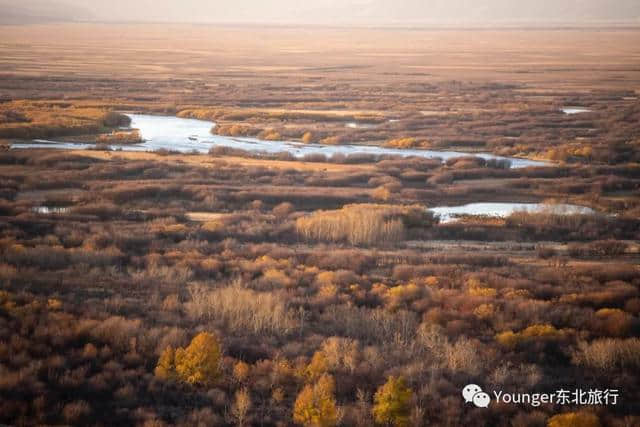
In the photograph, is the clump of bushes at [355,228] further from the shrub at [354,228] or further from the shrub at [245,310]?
the shrub at [245,310]

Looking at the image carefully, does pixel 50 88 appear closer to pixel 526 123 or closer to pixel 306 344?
pixel 526 123

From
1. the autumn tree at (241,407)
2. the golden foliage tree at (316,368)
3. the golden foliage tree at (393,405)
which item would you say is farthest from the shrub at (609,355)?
the autumn tree at (241,407)

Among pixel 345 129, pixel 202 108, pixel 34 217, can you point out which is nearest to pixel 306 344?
pixel 34 217

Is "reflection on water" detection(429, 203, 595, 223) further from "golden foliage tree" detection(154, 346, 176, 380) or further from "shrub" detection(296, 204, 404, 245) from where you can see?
"golden foliage tree" detection(154, 346, 176, 380)

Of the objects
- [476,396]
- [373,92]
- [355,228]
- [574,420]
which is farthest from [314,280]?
[373,92]

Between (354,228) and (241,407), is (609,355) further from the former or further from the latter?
(354,228)

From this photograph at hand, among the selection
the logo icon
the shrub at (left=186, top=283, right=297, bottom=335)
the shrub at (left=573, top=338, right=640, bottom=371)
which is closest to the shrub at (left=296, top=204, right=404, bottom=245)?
the shrub at (left=186, top=283, right=297, bottom=335)

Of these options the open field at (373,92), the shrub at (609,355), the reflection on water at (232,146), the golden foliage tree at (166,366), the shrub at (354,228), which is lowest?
the reflection on water at (232,146)

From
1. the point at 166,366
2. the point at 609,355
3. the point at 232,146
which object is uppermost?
the point at 166,366
